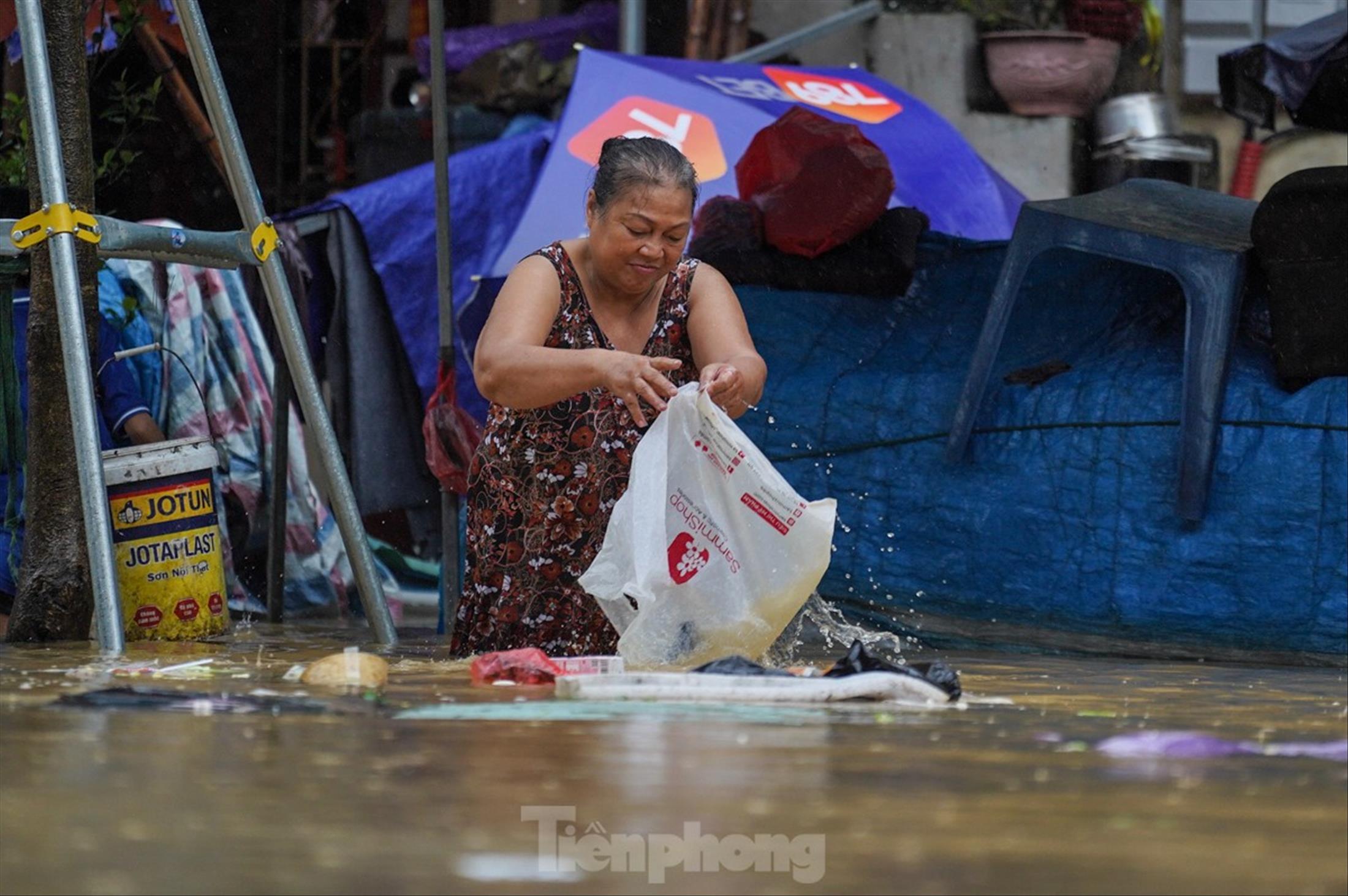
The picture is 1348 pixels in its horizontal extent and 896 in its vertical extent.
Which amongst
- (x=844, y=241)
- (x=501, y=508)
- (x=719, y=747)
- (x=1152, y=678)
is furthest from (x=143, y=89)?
(x=719, y=747)

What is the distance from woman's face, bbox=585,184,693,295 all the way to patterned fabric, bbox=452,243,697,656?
0.43ft

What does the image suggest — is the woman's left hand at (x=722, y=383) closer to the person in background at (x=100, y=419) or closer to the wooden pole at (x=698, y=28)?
the person in background at (x=100, y=419)

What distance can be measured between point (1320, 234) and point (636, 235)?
1.73 metres

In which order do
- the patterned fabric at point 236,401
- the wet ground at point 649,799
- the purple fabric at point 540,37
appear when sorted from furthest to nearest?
the purple fabric at point 540,37 → the patterned fabric at point 236,401 → the wet ground at point 649,799

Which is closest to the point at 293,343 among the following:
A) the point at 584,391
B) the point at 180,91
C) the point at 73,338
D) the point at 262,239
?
the point at 262,239

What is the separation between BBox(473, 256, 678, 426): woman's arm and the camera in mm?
3154

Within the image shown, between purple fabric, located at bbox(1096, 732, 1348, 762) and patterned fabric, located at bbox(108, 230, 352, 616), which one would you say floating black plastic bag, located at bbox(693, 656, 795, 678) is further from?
patterned fabric, located at bbox(108, 230, 352, 616)

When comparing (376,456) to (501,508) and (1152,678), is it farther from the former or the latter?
(1152,678)

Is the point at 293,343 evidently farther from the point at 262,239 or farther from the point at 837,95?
the point at 837,95

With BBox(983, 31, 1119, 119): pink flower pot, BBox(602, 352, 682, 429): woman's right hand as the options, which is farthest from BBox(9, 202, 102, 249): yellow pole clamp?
BBox(983, 31, 1119, 119): pink flower pot

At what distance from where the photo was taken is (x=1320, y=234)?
425cm

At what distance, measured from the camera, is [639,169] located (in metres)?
3.36

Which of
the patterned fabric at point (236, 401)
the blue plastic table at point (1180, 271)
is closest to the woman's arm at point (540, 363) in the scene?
the blue plastic table at point (1180, 271)

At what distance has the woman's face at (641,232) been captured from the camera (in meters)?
3.36
